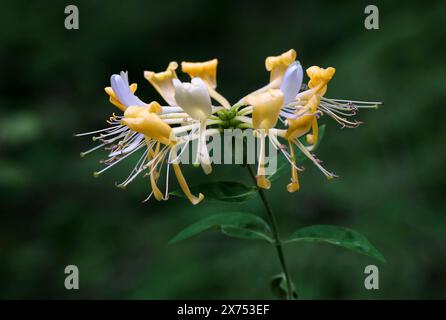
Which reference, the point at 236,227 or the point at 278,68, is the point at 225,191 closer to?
the point at 236,227

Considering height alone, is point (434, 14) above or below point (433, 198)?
above

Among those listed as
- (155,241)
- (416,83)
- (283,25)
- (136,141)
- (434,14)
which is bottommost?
(155,241)

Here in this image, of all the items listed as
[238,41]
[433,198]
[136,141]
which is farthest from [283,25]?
[136,141]

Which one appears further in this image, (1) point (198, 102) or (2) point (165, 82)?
(2) point (165, 82)

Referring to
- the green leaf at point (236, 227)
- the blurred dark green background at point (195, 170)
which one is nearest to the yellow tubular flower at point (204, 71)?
the green leaf at point (236, 227)

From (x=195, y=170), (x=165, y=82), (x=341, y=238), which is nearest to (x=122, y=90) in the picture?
(x=165, y=82)

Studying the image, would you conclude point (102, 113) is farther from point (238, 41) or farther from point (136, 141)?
point (136, 141)

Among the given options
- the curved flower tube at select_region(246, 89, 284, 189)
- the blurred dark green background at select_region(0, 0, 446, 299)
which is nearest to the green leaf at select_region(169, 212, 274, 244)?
the curved flower tube at select_region(246, 89, 284, 189)
